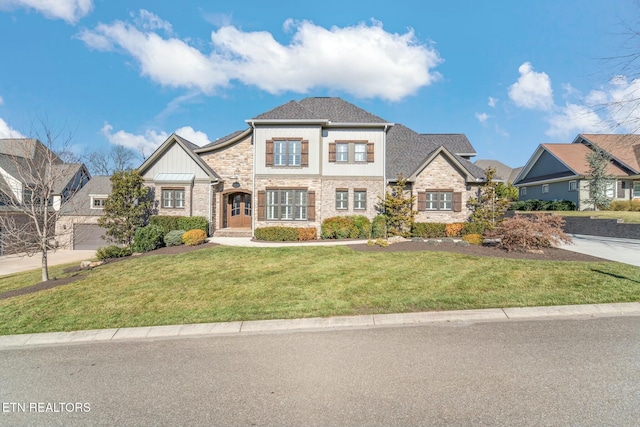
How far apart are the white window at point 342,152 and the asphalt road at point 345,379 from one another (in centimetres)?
1498

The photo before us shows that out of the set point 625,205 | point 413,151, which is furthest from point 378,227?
point 625,205

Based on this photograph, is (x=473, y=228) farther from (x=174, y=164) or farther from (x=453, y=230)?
(x=174, y=164)

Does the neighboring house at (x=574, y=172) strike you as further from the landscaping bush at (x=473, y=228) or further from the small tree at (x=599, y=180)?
the landscaping bush at (x=473, y=228)

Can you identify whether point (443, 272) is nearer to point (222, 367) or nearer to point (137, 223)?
point (222, 367)

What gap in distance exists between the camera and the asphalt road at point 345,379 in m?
2.94

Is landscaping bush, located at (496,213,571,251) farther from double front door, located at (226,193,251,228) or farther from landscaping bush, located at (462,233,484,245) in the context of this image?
double front door, located at (226,193,251,228)

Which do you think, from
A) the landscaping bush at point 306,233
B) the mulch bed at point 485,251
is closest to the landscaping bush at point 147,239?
the landscaping bush at point 306,233

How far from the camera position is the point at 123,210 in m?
17.0

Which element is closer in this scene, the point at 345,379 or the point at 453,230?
the point at 345,379

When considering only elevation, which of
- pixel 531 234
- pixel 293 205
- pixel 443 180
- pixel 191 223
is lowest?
pixel 531 234

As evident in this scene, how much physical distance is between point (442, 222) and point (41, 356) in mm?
19098

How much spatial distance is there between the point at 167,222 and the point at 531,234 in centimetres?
1756

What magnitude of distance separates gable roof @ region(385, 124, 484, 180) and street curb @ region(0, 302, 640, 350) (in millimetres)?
14216

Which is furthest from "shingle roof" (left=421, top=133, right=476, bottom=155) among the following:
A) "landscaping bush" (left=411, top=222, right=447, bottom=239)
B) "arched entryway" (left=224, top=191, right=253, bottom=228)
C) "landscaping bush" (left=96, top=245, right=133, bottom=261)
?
"landscaping bush" (left=96, top=245, right=133, bottom=261)
